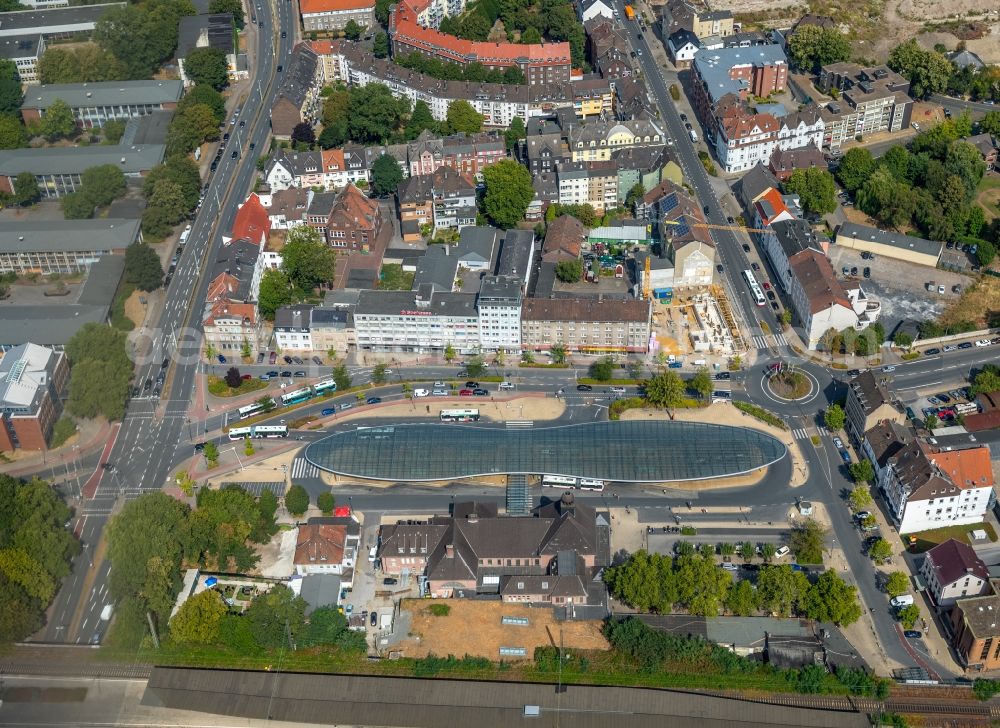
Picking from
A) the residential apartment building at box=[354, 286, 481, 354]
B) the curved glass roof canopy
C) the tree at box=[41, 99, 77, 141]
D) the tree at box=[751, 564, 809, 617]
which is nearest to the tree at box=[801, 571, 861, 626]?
the tree at box=[751, 564, 809, 617]

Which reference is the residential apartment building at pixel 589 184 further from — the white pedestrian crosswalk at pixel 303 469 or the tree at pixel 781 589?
the tree at pixel 781 589

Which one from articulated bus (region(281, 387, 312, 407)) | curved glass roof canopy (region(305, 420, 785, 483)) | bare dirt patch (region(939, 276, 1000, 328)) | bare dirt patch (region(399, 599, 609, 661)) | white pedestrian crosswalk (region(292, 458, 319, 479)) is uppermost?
curved glass roof canopy (region(305, 420, 785, 483))

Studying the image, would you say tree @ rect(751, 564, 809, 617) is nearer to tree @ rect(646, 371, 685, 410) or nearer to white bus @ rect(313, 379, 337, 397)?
tree @ rect(646, 371, 685, 410)

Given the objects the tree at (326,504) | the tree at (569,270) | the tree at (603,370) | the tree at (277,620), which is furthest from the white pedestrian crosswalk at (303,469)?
the tree at (569,270)

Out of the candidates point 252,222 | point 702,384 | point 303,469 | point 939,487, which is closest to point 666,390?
point 702,384

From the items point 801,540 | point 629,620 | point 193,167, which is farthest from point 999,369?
point 193,167

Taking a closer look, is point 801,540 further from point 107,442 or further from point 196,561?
point 107,442
